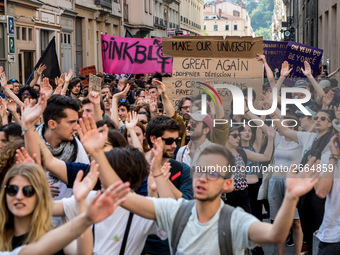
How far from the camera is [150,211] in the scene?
3824mm

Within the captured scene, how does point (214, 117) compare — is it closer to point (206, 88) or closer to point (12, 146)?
point (206, 88)

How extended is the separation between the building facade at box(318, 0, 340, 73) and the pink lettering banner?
8.98m

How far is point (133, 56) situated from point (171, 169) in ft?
29.0

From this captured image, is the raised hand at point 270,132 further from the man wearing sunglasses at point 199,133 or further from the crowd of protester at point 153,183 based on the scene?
the man wearing sunglasses at point 199,133

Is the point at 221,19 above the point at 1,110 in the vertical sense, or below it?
above

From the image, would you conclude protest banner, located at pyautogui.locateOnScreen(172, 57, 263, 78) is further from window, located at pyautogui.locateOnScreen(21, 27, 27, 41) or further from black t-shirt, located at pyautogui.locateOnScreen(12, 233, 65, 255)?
window, located at pyautogui.locateOnScreen(21, 27, 27, 41)

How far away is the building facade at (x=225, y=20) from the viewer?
528ft

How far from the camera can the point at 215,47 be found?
914 centimetres

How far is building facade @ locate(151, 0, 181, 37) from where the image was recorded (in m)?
53.8

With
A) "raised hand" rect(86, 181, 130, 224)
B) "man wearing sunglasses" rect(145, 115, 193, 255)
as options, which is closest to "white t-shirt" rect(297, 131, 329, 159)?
"man wearing sunglasses" rect(145, 115, 193, 255)

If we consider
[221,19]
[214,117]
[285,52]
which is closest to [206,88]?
[214,117]

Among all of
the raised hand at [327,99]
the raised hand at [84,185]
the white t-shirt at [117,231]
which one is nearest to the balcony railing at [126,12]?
the raised hand at [327,99]

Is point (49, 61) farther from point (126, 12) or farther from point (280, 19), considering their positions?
point (280, 19)

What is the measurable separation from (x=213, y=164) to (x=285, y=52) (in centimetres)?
865
